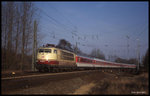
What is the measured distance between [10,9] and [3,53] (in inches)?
309

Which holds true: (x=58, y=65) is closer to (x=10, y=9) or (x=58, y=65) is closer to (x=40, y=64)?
(x=40, y=64)

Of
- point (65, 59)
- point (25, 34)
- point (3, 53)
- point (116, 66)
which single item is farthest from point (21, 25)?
point (116, 66)

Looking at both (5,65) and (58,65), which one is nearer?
(58,65)

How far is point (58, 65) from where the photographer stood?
21812 mm

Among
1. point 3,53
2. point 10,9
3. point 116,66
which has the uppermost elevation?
point 10,9

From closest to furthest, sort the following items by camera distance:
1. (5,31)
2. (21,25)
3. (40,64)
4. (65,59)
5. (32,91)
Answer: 1. (32,91)
2. (40,64)
3. (65,59)
4. (5,31)
5. (21,25)

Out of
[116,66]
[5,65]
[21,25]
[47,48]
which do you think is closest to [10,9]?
[21,25]

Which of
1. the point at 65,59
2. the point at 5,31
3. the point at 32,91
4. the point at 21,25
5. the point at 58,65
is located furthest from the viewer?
the point at 21,25

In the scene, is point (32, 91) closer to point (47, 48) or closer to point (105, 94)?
point (105, 94)

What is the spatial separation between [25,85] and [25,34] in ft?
67.6

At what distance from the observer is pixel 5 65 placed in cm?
2594

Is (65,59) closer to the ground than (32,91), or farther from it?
farther from it

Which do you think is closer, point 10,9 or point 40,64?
point 40,64

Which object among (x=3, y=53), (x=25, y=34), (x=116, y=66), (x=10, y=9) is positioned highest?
(x=10, y=9)
